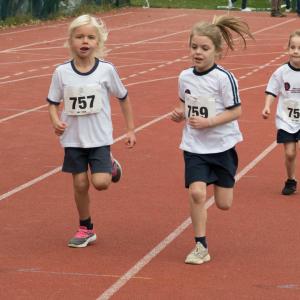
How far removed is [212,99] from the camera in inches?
312

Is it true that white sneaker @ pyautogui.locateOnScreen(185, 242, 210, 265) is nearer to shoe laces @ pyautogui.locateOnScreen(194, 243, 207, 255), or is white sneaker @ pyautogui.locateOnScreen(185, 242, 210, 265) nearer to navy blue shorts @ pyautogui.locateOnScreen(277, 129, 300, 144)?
shoe laces @ pyautogui.locateOnScreen(194, 243, 207, 255)

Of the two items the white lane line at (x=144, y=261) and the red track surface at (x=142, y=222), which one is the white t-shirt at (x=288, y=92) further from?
the white lane line at (x=144, y=261)

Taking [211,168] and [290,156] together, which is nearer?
[211,168]

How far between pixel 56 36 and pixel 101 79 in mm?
21438

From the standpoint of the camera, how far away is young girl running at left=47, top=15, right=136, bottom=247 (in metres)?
8.21

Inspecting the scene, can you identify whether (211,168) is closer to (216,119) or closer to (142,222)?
(216,119)

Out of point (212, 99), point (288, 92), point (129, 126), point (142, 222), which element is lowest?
point (142, 222)

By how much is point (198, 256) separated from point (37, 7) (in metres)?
27.0

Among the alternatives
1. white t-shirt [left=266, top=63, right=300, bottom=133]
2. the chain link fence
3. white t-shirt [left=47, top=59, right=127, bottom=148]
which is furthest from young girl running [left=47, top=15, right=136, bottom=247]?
the chain link fence

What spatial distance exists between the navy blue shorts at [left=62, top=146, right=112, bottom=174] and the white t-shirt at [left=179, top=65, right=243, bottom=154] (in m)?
0.64

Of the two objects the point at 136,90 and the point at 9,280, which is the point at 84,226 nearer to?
the point at 9,280

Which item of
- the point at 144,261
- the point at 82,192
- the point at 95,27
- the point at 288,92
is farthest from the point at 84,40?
the point at 288,92

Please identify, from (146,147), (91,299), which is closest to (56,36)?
(146,147)

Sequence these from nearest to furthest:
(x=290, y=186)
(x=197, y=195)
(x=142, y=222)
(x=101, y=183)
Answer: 1. (x=197, y=195)
2. (x=101, y=183)
3. (x=142, y=222)
4. (x=290, y=186)
